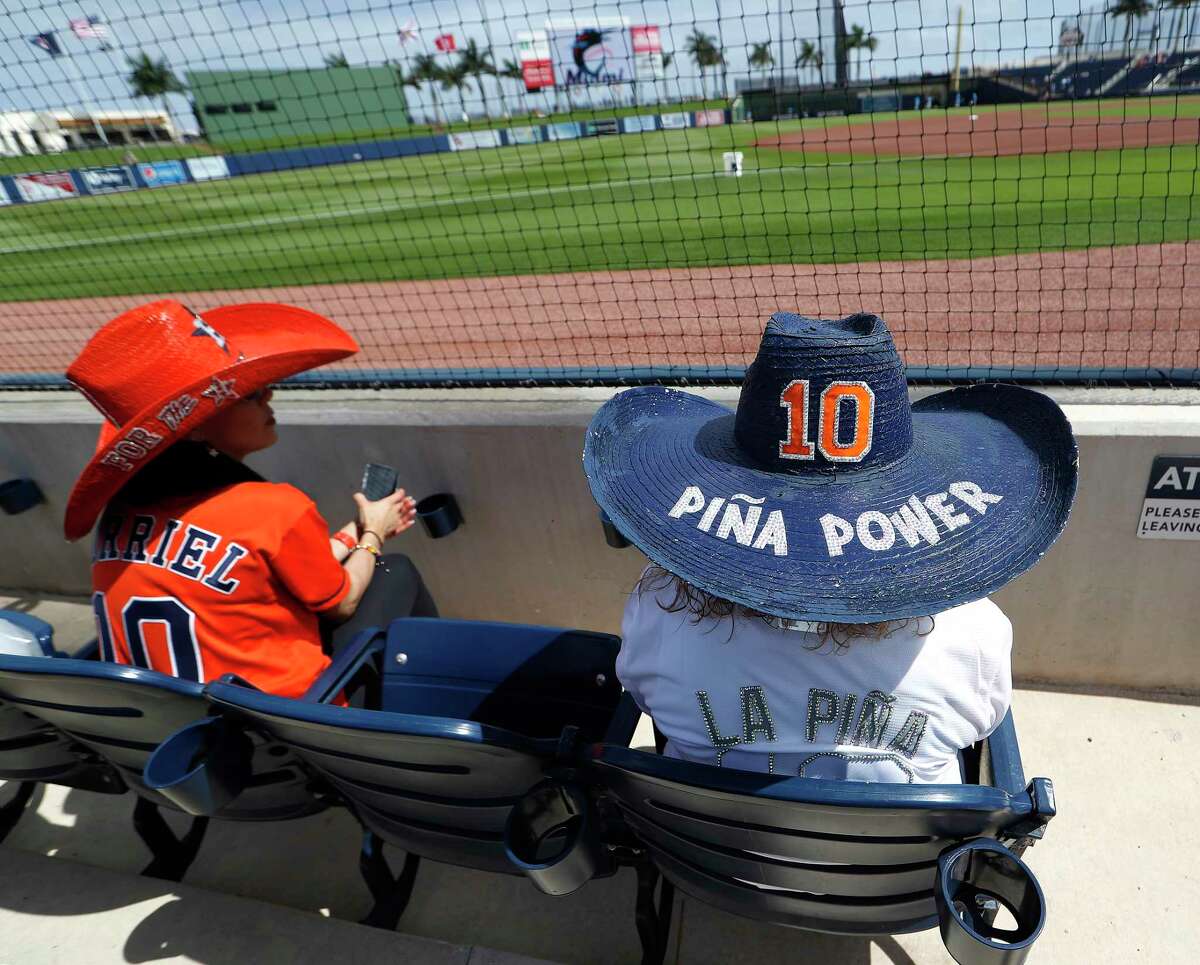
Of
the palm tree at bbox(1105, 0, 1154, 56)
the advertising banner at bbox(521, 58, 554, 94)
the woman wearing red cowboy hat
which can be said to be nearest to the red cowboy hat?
the woman wearing red cowboy hat

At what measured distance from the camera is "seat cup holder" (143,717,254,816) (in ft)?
4.59

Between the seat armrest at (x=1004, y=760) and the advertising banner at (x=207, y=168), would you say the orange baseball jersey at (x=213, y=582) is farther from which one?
the advertising banner at (x=207, y=168)

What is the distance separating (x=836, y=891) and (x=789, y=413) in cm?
81

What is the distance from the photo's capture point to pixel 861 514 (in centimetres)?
116

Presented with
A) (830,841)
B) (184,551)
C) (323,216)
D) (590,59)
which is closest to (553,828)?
(830,841)

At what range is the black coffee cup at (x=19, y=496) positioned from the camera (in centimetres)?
337

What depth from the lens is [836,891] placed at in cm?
126

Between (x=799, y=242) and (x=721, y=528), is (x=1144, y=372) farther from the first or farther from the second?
(x=799, y=242)

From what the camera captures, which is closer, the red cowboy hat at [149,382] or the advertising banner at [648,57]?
the red cowboy hat at [149,382]

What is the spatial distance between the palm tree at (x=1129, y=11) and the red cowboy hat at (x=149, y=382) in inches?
167

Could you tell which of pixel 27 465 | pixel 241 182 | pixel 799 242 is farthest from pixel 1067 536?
pixel 241 182

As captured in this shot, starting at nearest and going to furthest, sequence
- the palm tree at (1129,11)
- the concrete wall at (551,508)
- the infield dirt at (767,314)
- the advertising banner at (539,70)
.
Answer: the concrete wall at (551,508)
the palm tree at (1129,11)
the infield dirt at (767,314)
the advertising banner at (539,70)

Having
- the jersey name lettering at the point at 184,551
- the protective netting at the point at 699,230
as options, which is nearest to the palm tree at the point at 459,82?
the protective netting at the point at 699,230

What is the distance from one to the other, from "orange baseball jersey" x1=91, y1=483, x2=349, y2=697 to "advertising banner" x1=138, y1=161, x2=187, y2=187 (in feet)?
79.6
